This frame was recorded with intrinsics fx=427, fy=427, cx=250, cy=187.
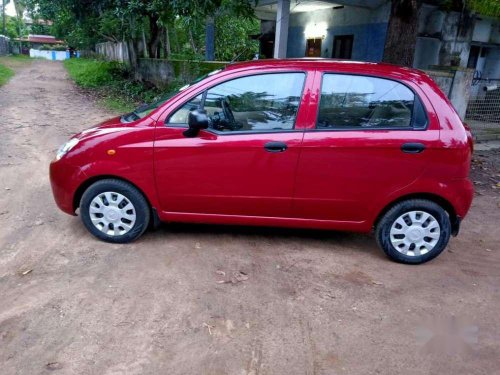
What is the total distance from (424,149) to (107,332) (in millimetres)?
2927

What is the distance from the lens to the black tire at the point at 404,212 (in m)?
3.86

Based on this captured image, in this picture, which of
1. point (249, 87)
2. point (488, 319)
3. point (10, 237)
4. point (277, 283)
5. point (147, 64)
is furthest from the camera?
point (147, 64)

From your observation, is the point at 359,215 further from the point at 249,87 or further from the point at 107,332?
the point at 107,332

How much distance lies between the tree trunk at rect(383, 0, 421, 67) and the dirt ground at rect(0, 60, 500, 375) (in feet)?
10.6

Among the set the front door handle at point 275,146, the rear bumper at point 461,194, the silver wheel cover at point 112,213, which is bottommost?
the silver wheel cover at point 112,213

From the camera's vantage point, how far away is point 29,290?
3387mm

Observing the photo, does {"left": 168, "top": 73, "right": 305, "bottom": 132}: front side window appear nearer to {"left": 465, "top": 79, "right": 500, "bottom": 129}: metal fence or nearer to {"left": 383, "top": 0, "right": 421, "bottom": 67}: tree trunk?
{"left": 383, "top": 0, "right": 421, "bottom": 67}: tree trunk

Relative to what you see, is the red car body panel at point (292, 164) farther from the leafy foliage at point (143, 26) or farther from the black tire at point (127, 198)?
the leafy foliage at point (143, 26)

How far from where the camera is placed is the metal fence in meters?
9.46

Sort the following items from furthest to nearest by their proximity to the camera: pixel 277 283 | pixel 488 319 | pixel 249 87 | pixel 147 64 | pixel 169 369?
pixel 147 64 → pixel 249 87 → pixel 277 283 → pixel 488 319 → pixel 169 369

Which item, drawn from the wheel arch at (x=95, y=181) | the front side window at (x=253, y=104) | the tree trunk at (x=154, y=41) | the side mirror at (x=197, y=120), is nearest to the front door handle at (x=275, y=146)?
the front side window at (x=253, y=104)

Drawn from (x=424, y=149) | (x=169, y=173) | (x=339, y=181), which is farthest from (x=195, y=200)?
(x=424, y=149)

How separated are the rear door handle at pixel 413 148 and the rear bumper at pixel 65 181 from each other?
293 cm

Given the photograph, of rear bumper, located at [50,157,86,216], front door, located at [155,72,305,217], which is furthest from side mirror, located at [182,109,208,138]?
rear bumper, located at [50,157,86,216]
